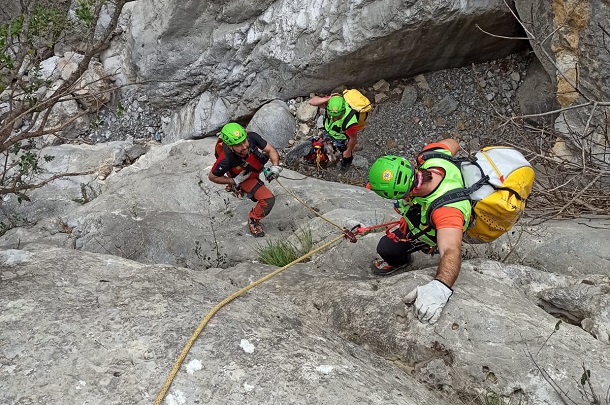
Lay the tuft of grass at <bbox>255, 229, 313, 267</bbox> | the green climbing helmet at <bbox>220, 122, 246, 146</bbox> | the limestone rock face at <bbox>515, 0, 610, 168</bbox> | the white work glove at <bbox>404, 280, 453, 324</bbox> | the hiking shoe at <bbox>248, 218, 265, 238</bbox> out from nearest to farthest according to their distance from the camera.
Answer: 1. the white work glove at <bbox>404, 280, 453, 324</bbox>
2. the tuft of grass at <bbox>255, 229, 313, 267</bbox>
3. the green climbing helmet at <bbox>220, 122, 246, 146</bbox>
4. the hiking shoe at <bbox>248, 218, 265, 238</bbox>
5. the limestone rock face at <bbox>515, 0, 610, 168</bbox>

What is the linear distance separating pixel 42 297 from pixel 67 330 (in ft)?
1.14

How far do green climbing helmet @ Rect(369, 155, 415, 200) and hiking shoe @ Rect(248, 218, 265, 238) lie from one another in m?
2.56

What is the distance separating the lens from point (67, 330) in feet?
8.80

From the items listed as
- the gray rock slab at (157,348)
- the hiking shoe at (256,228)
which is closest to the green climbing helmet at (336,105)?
the hiking shoe at (256,228)

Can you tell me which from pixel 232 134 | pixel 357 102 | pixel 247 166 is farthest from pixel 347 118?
pixel 232 134

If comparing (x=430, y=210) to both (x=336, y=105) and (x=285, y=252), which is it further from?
(x=336, y=105)

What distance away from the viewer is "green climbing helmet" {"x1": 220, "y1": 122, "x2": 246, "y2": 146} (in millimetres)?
4996

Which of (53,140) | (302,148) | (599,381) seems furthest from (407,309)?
(53,140)

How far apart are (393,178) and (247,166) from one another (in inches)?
100

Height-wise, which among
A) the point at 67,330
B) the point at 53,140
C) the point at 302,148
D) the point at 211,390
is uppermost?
the point at 67,330

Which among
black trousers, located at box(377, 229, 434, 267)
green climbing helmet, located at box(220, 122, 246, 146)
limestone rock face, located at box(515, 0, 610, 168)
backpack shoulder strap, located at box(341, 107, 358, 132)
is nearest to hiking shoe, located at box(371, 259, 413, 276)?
black trousers, located at box(377, 229, 434, 267)

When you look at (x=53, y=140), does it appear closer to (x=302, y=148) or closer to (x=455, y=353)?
(x=302, y=148)

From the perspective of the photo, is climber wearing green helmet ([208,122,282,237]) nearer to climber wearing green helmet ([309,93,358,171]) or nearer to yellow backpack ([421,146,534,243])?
climber wearing green helmet ([309,93,358,171])

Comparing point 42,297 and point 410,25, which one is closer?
point 42,297
